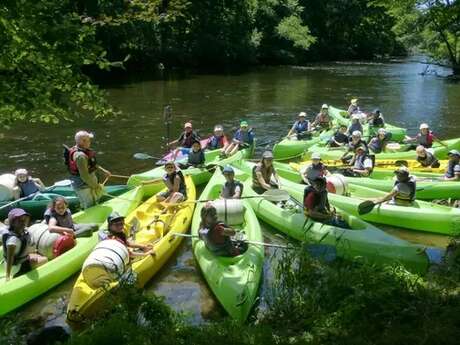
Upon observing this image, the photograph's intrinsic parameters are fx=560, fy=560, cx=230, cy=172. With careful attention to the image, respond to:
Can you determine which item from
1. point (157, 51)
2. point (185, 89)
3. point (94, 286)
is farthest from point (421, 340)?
point (157, 51)

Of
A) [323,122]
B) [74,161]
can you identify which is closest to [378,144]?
[323,122]

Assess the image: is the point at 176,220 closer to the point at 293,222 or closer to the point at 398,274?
the point at 293,222

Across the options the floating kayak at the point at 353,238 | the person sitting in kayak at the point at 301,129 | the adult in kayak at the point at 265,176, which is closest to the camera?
the floating kayak at the point at 353,238

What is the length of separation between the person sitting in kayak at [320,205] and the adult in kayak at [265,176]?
179 centimetres

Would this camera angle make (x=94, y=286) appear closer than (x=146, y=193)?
Yes

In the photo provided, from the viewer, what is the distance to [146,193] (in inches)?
427

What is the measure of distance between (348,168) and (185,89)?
17521 mm

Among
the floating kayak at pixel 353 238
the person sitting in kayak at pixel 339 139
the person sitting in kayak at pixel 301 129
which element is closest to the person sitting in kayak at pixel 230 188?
the floating kayak at pixel 353 238

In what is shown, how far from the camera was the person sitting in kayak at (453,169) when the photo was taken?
1074 cm

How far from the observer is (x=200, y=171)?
12227 millimetres

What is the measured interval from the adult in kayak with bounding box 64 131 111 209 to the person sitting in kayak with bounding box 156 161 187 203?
114 centimetres

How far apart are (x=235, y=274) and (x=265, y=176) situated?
386cm

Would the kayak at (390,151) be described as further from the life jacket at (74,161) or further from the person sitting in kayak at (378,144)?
the life jacket at (74,161)

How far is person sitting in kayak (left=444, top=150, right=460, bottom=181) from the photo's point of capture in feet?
35.2
